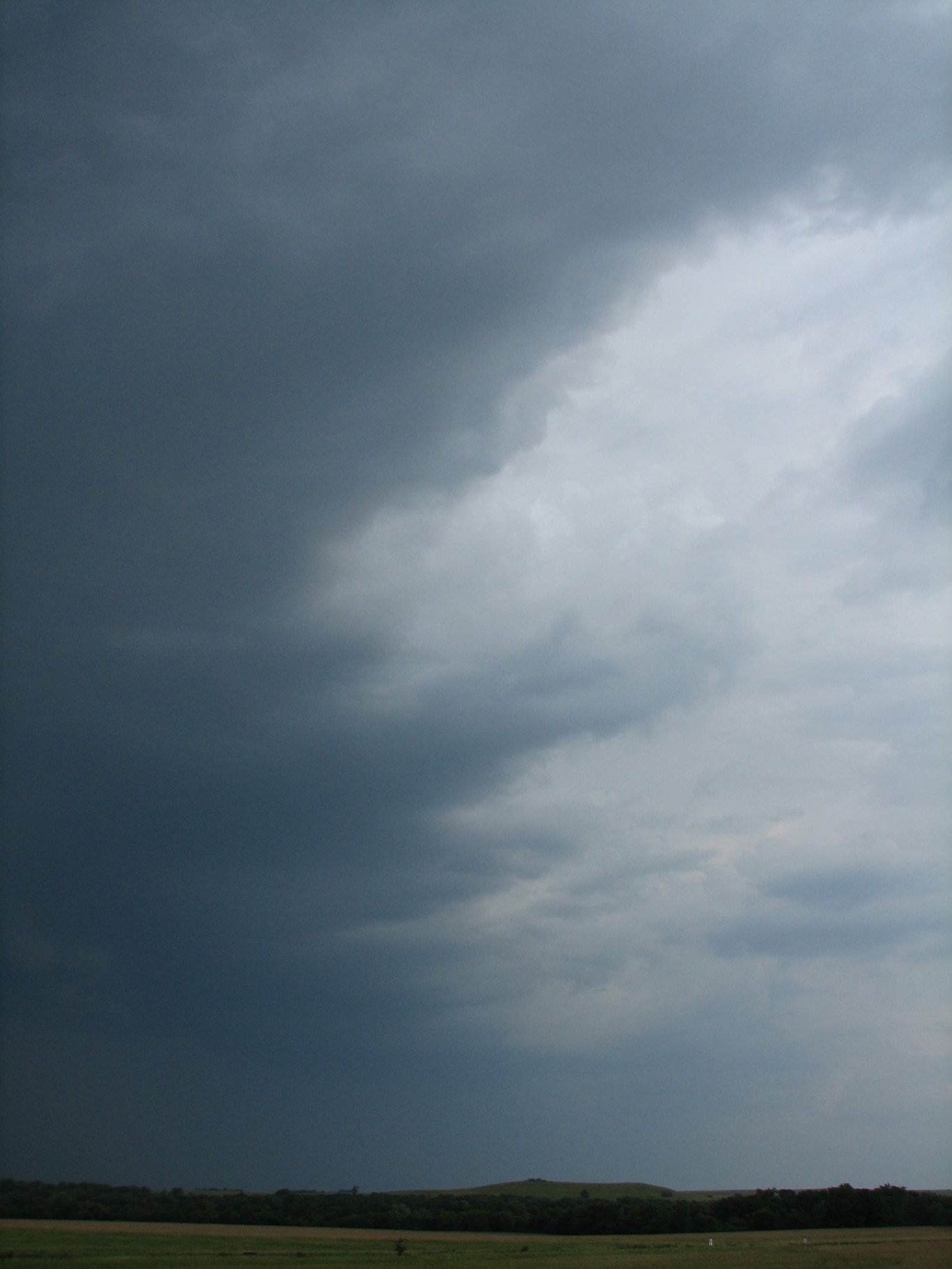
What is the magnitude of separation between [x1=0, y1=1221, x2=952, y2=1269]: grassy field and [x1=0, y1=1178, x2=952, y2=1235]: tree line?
8004mm

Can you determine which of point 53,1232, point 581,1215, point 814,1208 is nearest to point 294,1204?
point 581,1215

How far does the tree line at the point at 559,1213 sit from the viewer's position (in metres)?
95.7

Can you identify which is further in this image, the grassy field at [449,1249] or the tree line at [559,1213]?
the tree line at [559,1213]

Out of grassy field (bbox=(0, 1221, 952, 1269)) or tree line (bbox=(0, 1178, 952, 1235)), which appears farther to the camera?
tree line (bbox=(0, 1178, 952, 1235))

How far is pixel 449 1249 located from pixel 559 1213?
3851 cm

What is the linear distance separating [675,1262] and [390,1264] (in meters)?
18.0

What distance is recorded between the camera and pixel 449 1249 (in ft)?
237

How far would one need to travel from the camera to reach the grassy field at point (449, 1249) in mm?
59000

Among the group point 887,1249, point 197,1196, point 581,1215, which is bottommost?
point 197,1196

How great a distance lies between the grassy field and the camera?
59000 millimetres

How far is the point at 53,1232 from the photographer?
80.8 m

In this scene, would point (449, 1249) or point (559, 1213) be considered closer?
point (449, 1249)

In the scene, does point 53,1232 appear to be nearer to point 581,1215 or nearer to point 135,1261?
point 135,1261

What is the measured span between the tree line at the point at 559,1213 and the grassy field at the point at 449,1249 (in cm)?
800
